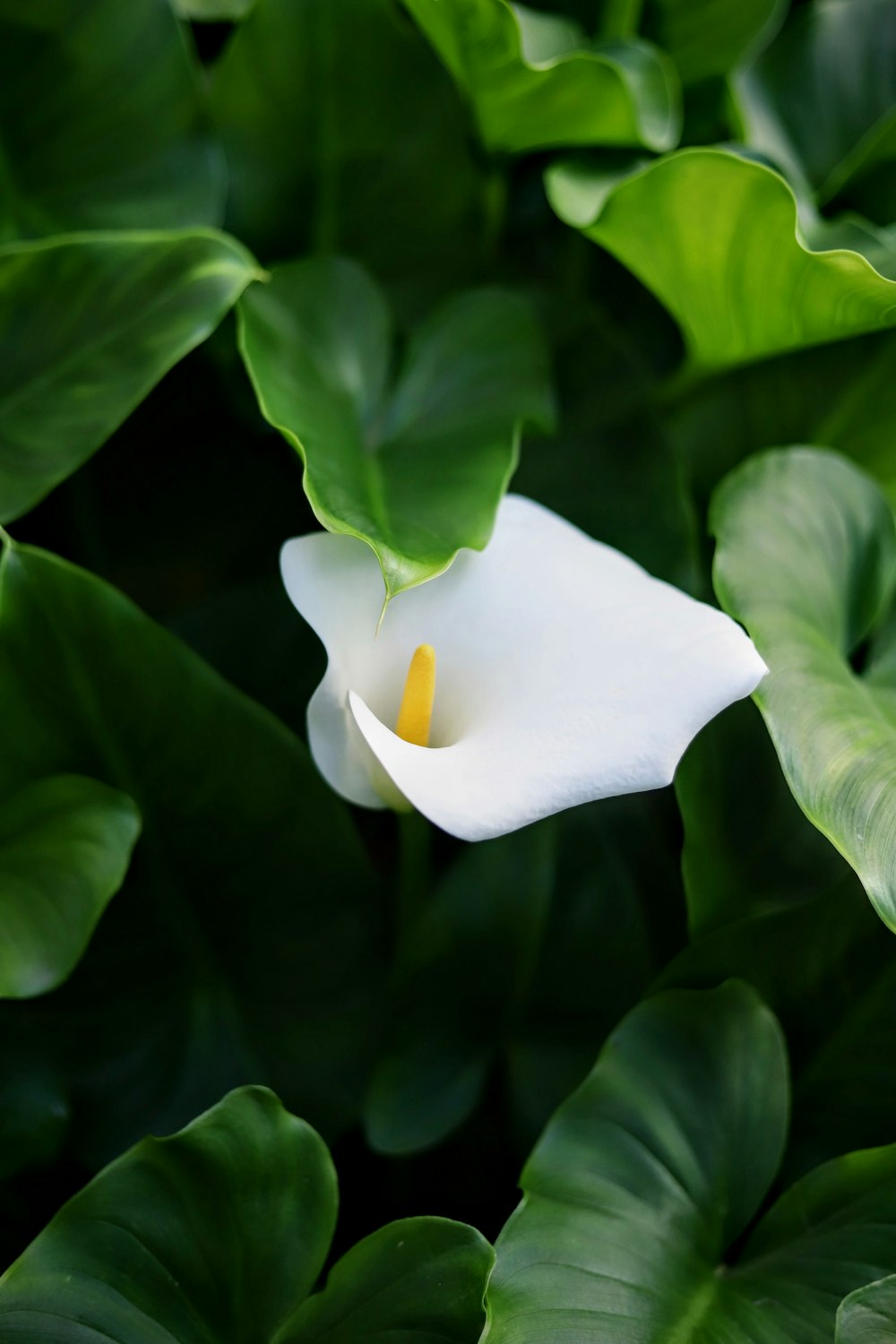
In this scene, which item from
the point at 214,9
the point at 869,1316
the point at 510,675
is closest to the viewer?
the point at 869,1316

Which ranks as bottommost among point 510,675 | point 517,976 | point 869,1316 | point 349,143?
point 517,976

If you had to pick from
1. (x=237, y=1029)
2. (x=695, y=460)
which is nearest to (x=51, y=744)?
(x=237, y=1029)

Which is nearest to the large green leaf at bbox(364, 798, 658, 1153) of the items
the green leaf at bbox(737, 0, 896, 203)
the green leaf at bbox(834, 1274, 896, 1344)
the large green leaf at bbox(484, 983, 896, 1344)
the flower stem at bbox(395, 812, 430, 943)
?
the flower stem at bbox(395, 812, 430, 943)

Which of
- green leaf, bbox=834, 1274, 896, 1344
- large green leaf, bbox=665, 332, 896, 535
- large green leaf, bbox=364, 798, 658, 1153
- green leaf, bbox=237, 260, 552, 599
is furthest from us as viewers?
large green leaf, bbox=665, 332, 896, 535

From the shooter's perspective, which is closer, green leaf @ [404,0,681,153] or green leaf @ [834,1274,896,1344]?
green leaf @ [834,1274,896,1344]

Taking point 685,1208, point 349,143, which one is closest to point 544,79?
point 349,143

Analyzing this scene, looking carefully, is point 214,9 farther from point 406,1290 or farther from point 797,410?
point 406,1290

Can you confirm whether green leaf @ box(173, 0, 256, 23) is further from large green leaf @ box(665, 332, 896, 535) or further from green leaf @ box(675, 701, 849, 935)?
green leaf @ box(675, 701, 849, 935)

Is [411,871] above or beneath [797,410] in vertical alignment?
beneath
